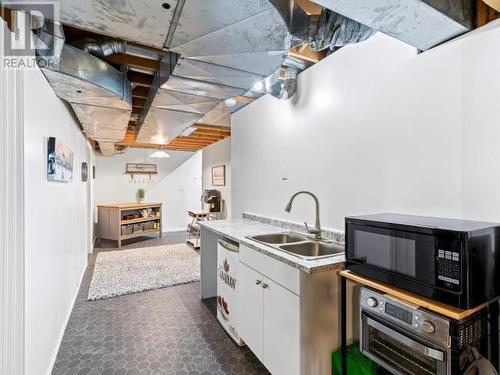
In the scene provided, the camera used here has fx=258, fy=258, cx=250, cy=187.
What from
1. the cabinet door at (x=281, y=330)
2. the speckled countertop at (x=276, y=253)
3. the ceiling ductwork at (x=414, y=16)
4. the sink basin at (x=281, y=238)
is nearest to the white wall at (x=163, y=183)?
the speckled countertop at (x=276, y=253)

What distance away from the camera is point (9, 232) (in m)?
1.23

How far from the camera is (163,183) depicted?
7.51 metres

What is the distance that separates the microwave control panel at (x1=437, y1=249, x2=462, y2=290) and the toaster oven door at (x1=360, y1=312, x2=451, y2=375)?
0.85 ft

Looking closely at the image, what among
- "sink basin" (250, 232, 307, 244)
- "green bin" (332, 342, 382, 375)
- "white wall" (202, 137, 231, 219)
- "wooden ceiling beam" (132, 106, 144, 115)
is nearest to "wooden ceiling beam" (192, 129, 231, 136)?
"white wall" (202, 137, 231, 219)

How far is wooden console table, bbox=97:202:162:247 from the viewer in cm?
564

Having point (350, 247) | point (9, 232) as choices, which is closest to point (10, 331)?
point (9, 232)

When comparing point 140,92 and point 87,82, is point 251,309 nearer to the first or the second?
point 87,82

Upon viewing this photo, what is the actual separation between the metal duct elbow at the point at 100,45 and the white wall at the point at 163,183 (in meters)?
5.53

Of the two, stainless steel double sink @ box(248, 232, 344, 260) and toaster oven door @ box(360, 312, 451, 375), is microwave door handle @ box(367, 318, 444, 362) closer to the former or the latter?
toaster oven door @ box(360, 312, 451, 375)

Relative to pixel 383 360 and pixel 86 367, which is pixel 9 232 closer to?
pixel 86 367

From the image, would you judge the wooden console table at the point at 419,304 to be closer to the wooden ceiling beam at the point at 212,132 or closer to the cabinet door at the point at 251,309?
the cabinet door at the point at 251,309

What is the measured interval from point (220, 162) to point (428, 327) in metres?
5.19

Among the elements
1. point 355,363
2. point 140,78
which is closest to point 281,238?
point 355,363

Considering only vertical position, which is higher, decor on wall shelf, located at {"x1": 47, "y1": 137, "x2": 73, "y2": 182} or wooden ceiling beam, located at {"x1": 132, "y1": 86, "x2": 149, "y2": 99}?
wooden ceiling beam, located at {"x1": 132, "y1": 86, "x2": 149, "y2": 99}
